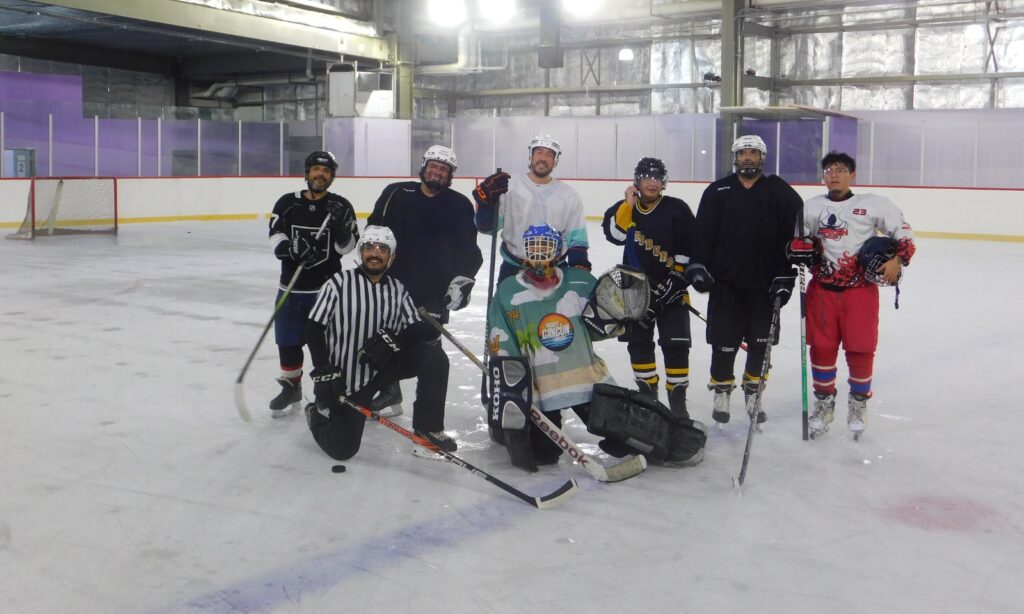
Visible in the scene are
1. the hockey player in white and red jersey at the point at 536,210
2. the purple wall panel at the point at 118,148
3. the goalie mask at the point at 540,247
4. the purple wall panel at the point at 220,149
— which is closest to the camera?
the goalie mask at the point at 540,247

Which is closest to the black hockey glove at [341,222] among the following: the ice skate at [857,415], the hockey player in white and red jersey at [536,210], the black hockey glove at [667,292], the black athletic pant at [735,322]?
the hockey player in white and red jersey at [536,210]

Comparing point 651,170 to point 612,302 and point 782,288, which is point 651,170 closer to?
point 782,288

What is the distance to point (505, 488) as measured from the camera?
3.52m

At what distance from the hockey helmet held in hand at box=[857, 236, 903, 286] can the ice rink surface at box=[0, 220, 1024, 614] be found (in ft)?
2.25

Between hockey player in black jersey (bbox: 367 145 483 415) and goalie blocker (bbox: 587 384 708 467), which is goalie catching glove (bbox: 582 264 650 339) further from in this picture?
hockey player in black jersey (bbox: 367 145 483 415)

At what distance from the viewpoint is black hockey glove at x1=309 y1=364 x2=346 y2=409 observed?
3.86 metres

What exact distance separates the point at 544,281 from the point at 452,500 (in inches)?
35.6

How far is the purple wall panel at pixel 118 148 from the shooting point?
741 inches

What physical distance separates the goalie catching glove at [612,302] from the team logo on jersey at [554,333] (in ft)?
0.28

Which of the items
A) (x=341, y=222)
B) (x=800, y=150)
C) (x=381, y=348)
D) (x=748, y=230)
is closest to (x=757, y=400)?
(x=748, y=230)

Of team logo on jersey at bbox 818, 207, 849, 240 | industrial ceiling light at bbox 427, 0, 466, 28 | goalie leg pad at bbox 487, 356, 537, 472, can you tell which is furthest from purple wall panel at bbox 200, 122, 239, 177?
goalie leg pad at bbox 487, 356, 537, 472

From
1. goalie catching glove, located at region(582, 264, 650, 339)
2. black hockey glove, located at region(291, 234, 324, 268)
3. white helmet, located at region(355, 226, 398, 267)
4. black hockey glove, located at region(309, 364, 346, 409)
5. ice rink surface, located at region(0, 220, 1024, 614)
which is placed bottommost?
ice rink surface, located at region(0, 220, 1024, 614)

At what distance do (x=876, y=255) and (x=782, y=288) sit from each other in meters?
0.41

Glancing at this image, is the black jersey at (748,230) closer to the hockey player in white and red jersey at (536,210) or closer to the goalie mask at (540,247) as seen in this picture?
the hockey player in white and red jersey at (536,210)
